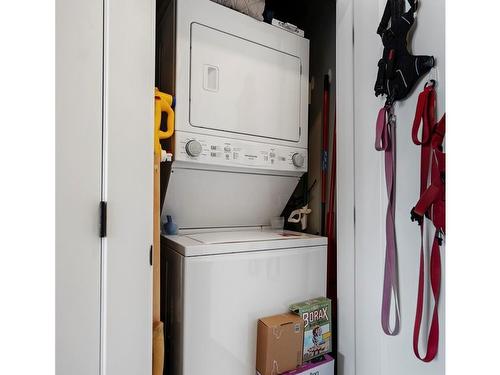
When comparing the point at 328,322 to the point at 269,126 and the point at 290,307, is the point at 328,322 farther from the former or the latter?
the point at 269,126

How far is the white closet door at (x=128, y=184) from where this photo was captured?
877 millimetres

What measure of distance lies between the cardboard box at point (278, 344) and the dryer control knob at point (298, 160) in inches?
34.7

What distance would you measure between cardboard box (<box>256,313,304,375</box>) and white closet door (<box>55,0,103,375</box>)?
2.41ft

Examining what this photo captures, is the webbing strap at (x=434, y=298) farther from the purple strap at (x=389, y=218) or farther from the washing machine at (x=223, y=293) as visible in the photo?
the washing machine at (x=223, y=293)

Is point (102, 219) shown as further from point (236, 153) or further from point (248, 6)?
point (248, 6)

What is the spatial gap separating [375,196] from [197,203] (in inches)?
37.5

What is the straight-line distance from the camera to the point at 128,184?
3.04 feet

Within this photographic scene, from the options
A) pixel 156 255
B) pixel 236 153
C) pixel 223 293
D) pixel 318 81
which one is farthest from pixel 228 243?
pixel 318 81

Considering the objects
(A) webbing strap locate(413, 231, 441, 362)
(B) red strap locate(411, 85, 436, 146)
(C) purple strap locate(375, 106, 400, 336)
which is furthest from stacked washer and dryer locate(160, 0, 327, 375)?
(B) red strap locate(411, 85, 436, 146)

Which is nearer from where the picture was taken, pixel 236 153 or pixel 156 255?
pixel 156 255

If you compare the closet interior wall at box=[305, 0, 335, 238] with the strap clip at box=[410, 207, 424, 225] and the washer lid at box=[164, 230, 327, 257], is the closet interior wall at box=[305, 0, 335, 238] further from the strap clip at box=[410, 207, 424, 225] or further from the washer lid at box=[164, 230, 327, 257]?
the strap clip at box=[410, 207, 424, 225]

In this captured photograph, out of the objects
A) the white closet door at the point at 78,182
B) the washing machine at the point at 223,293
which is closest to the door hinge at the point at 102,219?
the white closet door at the point at 78,182

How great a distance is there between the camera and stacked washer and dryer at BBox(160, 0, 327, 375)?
1265mm

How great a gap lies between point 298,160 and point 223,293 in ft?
2.97
